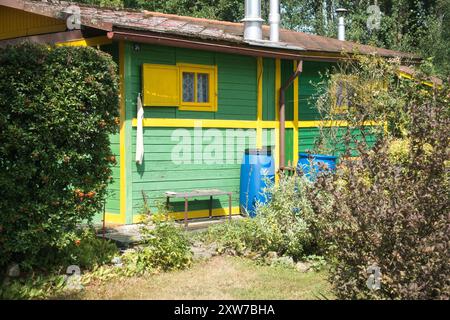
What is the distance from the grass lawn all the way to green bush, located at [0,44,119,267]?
78cm

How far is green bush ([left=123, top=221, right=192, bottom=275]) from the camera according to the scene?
6.40m

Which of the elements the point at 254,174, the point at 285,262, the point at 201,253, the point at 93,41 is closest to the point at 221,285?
the point at 285,262

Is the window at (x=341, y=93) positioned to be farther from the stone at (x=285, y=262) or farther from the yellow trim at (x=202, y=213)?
the stone at (x=285, y=262)

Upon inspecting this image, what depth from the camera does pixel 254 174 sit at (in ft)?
31.7

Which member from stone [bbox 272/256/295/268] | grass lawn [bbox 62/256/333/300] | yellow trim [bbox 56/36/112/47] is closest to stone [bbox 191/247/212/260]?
grass lawn [bbox 62/256/333/300]

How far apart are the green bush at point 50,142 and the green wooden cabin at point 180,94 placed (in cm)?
211

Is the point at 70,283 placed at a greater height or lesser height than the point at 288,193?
lesser

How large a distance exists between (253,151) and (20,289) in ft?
17.2

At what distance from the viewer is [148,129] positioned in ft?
29.1

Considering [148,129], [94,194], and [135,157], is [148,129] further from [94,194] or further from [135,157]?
[94,194]

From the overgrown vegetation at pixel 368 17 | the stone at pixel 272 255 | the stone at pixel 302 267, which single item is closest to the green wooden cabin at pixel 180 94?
the stone at pixel 272 255

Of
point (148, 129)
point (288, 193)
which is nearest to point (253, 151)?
point (148, 129)

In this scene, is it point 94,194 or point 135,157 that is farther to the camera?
point 135,157

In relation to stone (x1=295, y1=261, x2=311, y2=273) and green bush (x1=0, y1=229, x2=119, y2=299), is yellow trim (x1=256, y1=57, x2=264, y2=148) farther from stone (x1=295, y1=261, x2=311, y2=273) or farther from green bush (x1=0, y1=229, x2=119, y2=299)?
green bush (x1=0, y1=229, x2=119, y2=299)
